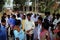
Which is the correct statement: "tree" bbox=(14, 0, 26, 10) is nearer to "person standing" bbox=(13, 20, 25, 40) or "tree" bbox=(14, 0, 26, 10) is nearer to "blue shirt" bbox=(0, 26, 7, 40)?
"person standing" bbox=(13, 20, 25, 40)

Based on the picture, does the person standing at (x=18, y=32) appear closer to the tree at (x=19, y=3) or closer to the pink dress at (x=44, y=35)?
the pink dress at (x=44, y=35)

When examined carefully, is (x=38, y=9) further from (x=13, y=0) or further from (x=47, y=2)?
(x=13, y=0)

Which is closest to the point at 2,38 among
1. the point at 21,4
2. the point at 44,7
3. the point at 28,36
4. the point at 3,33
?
the point at 3,33

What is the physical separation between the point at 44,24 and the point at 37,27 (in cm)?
100

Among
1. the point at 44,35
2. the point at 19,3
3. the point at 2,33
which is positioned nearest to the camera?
the point at 2,33

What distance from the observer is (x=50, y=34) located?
285 inches

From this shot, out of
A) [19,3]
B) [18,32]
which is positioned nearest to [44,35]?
[18,32]

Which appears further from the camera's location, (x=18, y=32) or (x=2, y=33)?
(x=18, y=32)

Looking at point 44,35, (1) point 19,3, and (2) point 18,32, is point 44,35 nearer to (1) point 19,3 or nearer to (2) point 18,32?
(2) point 18,32

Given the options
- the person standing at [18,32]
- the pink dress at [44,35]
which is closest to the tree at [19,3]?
the person standing at [18,32]

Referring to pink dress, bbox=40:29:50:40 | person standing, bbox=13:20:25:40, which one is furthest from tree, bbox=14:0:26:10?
pink dress, bbox=40:29:50:40

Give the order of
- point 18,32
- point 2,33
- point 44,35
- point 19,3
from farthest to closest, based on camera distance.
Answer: point 19,3 < point 18,32 < point 44,35 < point 2,33

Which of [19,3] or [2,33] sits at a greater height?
Result: [2,33]

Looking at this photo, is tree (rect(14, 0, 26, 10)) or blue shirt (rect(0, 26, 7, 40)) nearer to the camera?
blue shirt (rect(0, 26, 7, 40))
